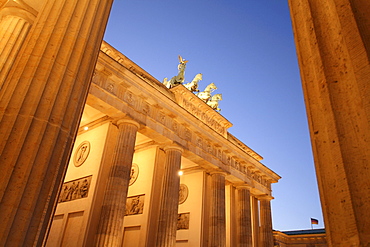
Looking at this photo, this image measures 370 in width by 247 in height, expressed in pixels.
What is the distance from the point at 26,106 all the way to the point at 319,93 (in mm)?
4096

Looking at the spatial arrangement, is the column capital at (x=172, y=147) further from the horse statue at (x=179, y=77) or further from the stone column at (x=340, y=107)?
the stone column at (x=340, y=107)

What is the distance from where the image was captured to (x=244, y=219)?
2677 centimetres

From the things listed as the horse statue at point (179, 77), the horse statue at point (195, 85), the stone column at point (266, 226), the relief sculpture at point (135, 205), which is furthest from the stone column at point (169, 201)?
the stone column at point (266, 226)

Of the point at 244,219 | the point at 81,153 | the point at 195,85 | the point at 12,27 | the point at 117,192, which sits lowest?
the point at 117,192

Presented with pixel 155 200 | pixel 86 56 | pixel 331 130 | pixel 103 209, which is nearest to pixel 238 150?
pixel 155 200

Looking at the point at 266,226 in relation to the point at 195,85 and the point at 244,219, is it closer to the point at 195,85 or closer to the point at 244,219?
the point at 244,219

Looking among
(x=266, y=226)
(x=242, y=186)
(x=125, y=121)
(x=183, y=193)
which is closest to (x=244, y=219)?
(x=242, y=186)

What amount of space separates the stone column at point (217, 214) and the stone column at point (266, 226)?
8.50 m

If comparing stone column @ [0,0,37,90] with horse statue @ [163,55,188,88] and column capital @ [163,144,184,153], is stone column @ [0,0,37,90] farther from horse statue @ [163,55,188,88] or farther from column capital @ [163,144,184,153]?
horse statue @ [163,55,188,88]

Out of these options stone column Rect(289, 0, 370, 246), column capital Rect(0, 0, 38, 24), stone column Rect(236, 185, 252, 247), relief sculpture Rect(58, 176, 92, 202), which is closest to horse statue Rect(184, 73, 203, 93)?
stone column Rect(236, 185, 252, 247)

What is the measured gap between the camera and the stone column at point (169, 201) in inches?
707

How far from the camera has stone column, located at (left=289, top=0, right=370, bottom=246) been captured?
2.54m

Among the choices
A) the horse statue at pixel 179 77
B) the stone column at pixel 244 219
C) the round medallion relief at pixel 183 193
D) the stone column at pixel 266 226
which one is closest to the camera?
the horse statue at pixel 179 77

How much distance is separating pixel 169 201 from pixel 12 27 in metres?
13.4
